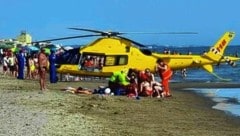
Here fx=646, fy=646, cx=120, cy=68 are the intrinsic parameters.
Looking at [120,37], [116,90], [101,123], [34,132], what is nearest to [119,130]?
[101,123]

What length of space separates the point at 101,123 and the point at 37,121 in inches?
66.0

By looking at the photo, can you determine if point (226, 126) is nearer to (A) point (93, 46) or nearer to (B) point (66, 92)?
(B) point (66, 92)

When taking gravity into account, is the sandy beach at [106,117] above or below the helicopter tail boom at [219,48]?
below

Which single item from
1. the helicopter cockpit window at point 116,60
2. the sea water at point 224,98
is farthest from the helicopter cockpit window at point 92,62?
the sea water at point 224,98

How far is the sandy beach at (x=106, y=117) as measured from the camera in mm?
13857

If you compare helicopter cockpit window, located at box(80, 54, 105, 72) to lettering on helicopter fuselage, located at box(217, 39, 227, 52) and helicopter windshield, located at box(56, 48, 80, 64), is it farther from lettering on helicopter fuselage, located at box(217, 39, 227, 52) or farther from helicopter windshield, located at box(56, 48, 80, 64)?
lettering on helicopter fuselage, located at box(217, 39, 227, 52)

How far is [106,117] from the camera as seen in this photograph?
17375mm

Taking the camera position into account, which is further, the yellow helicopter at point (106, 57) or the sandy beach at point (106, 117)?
the yellow helicopter at point (106, 57)

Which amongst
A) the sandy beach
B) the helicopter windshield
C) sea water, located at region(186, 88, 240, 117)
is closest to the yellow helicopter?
the helicopter windshield

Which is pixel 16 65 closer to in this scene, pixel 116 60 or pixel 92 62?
pixel 92 62

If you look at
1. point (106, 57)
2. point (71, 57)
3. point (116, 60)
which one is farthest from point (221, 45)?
point (71, 57)

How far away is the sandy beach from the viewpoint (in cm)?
1386

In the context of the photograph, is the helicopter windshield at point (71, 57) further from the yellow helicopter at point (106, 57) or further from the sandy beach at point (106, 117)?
the sandy beach at point (106, 117)

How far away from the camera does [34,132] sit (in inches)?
499
